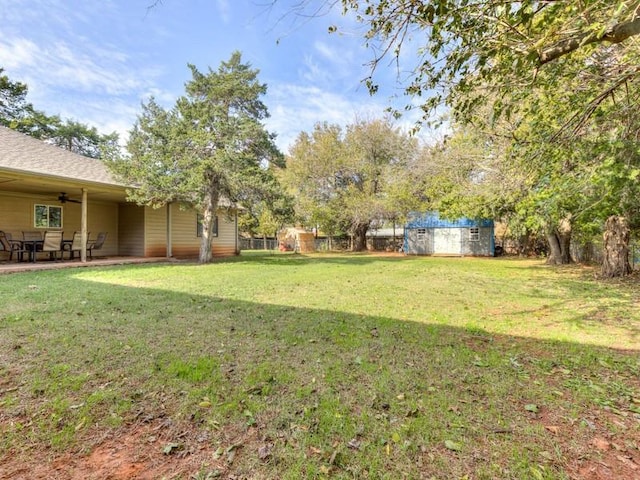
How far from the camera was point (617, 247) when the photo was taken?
8680 mm

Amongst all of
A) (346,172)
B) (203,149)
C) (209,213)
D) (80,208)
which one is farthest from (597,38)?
(346,172)

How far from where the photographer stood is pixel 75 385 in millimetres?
2559

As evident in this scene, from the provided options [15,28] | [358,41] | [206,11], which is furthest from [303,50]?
[15,28]

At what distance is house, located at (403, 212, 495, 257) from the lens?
64.8 ft

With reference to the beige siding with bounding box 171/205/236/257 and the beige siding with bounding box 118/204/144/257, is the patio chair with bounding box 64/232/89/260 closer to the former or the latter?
the beige siding with bounding box 118/204/144/257

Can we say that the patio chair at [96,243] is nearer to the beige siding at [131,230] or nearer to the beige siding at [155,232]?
the beige siding at [131,230]

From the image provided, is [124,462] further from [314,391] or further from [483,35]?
[483,35]

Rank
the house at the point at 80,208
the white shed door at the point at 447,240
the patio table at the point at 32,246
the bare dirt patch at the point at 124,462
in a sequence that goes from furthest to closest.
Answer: the white shed door at the point at 447,240 → the patio table at the point at 32,246 → the house at the point at 80,208 → the bare dirt patch at the point at 124,462

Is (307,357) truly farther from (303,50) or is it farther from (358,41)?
(303,50)

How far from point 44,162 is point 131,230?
13.5 ft

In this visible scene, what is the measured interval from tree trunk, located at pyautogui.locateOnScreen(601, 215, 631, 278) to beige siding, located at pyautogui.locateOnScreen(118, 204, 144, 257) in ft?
50.5

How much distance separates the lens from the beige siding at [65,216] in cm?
1074

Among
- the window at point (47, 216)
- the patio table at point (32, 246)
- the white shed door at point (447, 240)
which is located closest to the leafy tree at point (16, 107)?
the window at point (47, 216)

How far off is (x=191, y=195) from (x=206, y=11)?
25.8 ft
